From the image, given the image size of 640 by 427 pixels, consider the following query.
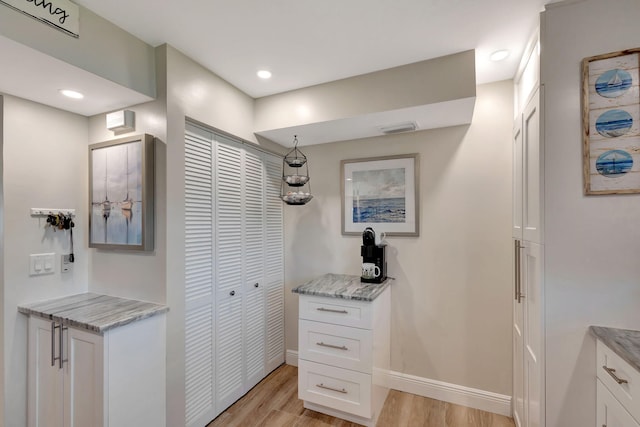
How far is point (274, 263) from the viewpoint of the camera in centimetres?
280

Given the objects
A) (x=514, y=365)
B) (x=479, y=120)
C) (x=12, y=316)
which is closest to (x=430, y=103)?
(x=479, y=120)

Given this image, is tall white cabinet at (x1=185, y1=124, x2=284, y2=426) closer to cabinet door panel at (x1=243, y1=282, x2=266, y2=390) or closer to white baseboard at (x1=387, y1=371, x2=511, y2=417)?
cabinet door panel at (x1=243, y1=282, x2=266, y2=390)

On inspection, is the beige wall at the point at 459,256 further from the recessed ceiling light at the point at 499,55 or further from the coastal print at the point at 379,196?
the recessed ceiling light at the point at 499,55

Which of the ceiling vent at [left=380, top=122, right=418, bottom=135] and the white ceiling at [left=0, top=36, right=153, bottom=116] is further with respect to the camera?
the ceiling vent at [left=380, top=122, right=418, bottom=135]

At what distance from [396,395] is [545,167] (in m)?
2.07

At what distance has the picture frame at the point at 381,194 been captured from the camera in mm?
2439

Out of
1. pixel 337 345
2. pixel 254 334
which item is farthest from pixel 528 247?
pixel 254 334

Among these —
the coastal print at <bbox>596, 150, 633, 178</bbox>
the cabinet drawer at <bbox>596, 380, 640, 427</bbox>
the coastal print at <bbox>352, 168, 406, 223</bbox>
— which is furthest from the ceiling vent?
the cabinet drawer at <bbox>596, 380, 640, 427</bbox>

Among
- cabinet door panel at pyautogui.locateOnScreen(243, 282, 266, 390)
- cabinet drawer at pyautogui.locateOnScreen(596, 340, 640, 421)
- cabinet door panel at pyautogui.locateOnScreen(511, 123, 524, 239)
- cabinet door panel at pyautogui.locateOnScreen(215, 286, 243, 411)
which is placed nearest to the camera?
cabinet drawer at pyautogui.locateOnScreen(596, 340, 640, 421)

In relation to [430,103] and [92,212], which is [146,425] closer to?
[92,212]

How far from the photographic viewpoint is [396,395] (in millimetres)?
2379

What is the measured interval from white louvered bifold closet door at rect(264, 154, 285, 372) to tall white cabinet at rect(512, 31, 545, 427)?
77.8 inches

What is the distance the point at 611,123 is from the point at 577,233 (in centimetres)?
51

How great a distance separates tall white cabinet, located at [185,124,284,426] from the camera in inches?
76.3
